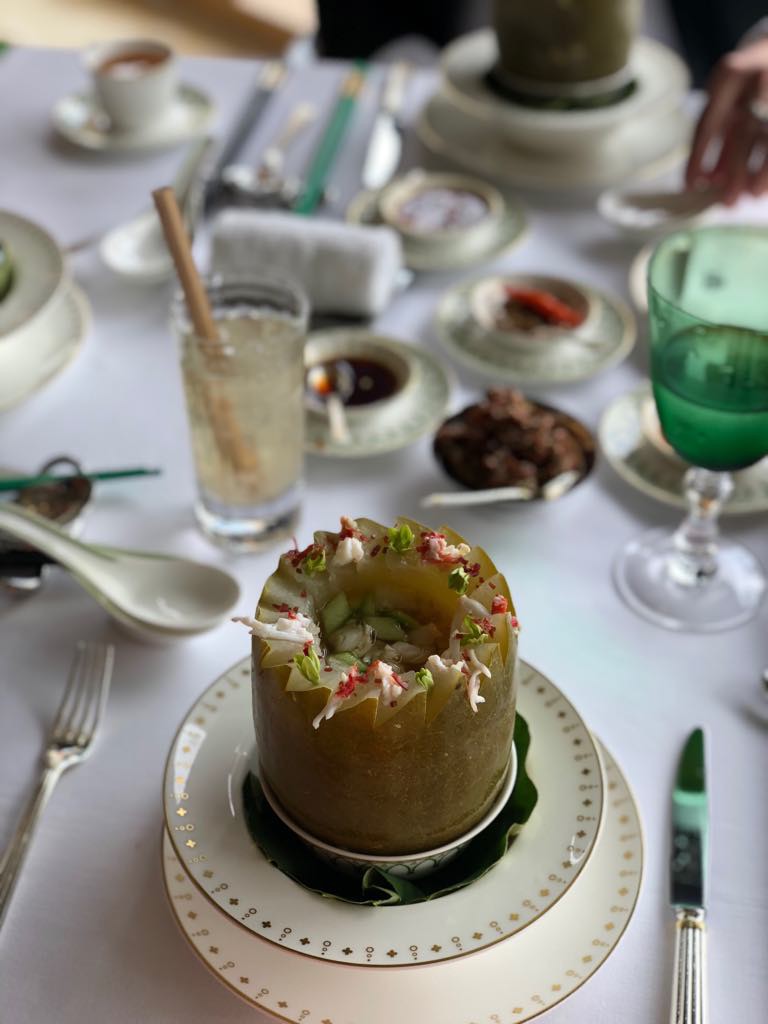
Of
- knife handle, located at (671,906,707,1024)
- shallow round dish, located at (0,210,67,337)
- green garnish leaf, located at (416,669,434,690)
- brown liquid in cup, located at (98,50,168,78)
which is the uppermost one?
green garnish leaf, located at (416,669,434,690)

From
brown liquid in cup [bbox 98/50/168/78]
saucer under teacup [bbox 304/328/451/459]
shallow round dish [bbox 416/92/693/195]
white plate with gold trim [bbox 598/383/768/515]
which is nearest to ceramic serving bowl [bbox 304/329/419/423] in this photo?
saucer under teacup [bbox 304/328/451/459]

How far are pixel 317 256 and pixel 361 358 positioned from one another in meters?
0.14

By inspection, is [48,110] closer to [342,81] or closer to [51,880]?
[342,81]

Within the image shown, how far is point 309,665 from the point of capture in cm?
59

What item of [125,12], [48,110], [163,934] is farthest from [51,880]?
[125,12]

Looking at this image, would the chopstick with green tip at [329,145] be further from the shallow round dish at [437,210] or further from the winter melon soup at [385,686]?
the winter melon soup at [385,686]

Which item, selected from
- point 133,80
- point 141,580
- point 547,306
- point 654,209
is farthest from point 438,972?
point 133,80

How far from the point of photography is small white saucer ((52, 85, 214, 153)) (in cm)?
158

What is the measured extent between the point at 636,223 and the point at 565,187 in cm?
14

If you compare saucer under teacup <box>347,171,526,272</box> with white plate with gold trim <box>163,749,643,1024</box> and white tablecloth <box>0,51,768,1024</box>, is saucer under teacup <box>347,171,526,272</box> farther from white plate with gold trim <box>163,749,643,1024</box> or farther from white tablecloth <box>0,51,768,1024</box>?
white plate with gold trim <box>163,749,643,1024</box>

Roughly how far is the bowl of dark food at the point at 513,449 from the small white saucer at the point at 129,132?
0.79 m

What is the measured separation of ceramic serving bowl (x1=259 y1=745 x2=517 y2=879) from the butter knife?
0.14 meters

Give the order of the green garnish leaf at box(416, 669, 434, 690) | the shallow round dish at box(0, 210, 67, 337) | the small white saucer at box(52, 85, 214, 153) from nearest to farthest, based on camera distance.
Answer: the green garnish leaf at box(416, 669, 434, 690) < the shallow round dish at box(0, 210, 67, 337) < the small white saucer at box(52, 85, 214, 153)

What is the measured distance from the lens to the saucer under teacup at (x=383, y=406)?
1083 mm
